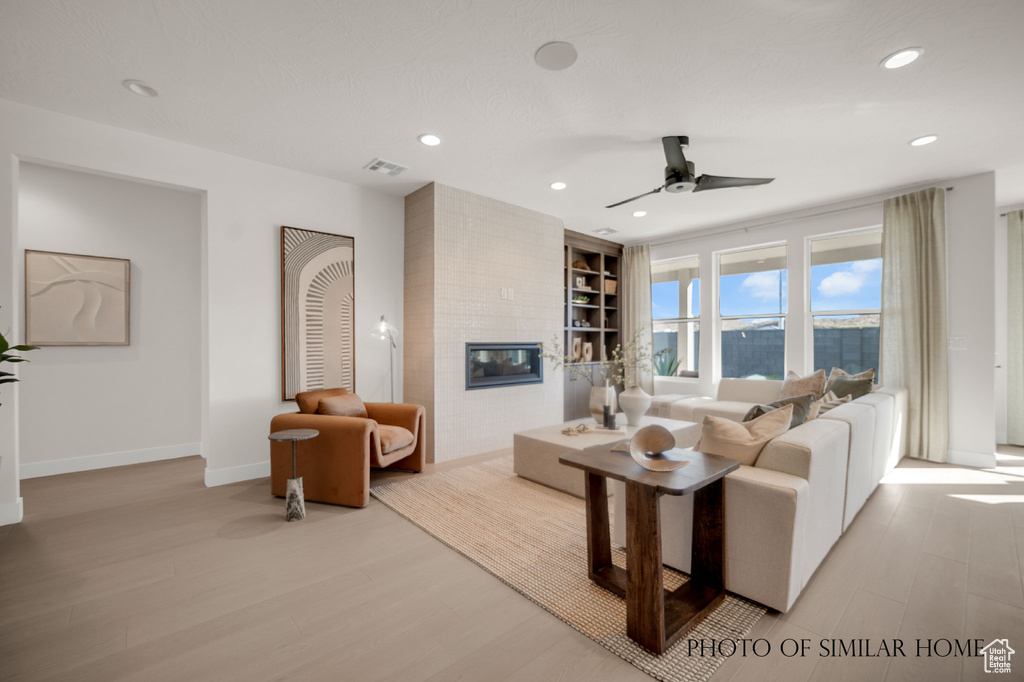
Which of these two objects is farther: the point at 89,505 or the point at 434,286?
the point at 434,286

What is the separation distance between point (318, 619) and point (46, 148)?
Answer: 357 centimetres

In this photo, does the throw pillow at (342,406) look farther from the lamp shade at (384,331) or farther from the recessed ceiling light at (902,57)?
the recessed ceiling light at (902,57)

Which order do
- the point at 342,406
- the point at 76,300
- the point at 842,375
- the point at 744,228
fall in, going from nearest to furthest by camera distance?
the point at 342,406 < the point at 76,300 < the point at 842,375 < the point at 744,228

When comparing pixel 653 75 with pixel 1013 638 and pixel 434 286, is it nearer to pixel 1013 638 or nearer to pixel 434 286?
pixel 434 286

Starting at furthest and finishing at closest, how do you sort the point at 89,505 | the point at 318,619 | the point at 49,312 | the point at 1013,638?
the point at 49,312 < the point at 89,505 < the point at 318,619 < the point at 1013,638

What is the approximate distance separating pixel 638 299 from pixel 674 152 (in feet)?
11.8

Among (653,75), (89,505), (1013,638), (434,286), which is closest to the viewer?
(1013,638)

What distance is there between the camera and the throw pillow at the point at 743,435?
2.08 meters

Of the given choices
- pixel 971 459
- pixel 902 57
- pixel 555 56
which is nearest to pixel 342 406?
pixel 555 56

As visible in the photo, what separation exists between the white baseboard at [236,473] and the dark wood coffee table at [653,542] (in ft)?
10.2

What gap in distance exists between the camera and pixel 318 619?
1.87 m

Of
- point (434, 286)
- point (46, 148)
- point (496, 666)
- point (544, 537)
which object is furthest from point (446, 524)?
point (46, 148)

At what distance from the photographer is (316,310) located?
4121 millimetres

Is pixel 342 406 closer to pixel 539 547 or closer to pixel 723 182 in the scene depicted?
pixel 539 547
